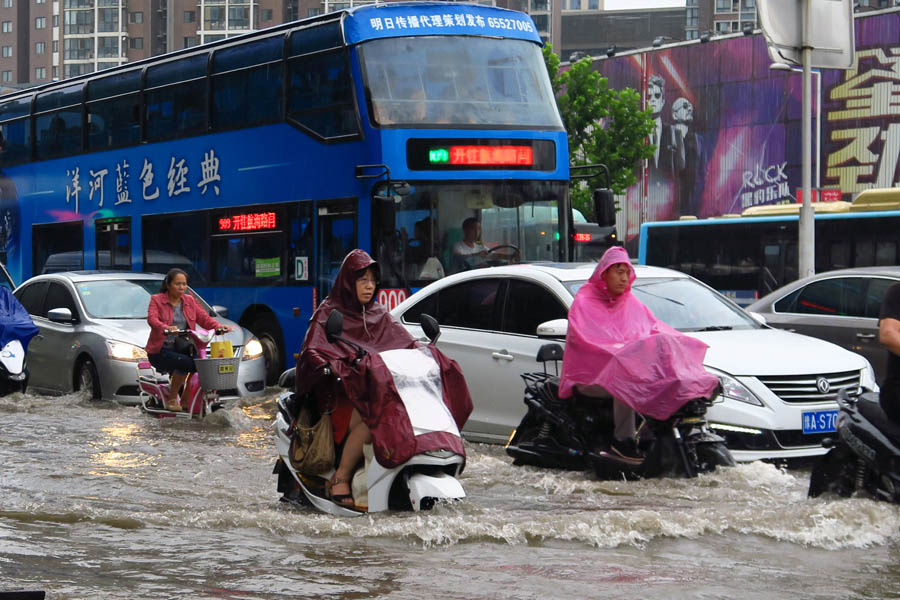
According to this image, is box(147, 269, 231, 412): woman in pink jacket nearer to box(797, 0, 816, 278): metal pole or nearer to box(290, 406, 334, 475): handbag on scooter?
box(290, 406, 334, 475): handbag on scooter

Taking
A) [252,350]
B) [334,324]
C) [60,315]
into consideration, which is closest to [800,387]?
[334,324]

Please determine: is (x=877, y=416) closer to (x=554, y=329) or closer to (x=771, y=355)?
(x=771, y=355)

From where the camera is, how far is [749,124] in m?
56.4

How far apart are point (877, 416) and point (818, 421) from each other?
7.15 ft

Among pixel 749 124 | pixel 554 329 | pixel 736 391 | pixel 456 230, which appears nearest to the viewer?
pixel 736 391

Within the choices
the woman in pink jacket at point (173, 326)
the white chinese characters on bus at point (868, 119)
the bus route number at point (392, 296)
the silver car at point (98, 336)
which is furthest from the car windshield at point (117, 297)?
the white chinese characters on bus at point (868, 119)

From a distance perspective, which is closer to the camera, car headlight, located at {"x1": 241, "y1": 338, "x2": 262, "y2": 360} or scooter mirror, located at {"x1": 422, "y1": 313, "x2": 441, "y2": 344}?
scooter mirror, located at {"x1": 422, "y1": 313, "x2": 441, "y2": 344}

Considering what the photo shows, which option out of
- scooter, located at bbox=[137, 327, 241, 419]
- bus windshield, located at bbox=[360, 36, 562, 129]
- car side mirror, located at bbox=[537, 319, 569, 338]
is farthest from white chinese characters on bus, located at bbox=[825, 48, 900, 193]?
car side mirror, located at bbox=[537, 319, 569, 338]

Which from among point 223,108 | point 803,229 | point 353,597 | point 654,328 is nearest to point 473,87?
point 223,108

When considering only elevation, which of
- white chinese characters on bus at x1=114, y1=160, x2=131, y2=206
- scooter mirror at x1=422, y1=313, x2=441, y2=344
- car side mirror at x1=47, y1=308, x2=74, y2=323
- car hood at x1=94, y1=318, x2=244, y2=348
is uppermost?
white chinese characters on bus at x1=114, y1=160, x2=131, y2=206

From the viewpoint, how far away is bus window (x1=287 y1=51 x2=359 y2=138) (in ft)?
52.1

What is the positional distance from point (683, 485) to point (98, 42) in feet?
433

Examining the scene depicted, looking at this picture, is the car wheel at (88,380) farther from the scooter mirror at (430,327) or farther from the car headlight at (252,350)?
the scooter mirror at (430,327)

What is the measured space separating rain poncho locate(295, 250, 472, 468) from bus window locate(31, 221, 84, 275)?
1487 cm
